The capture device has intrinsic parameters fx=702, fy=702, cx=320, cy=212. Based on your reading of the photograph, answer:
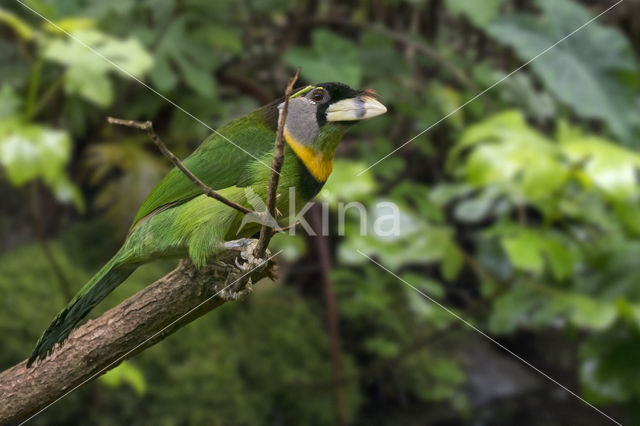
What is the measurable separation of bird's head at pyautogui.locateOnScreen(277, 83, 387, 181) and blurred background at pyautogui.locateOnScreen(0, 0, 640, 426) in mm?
521

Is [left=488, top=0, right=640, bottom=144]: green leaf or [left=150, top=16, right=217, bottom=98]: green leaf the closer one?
[left=150, top=16, right=217, bottom=98]: green leaf

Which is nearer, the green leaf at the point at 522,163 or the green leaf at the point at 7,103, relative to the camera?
the green leaf at the point at 7,103

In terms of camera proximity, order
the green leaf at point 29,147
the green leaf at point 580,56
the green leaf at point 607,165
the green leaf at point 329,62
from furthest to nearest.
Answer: the green leaf at point 580,56 < the green leaf at point 607,165 < the green leaf at point 329,62 < the green leaf at point 29,147

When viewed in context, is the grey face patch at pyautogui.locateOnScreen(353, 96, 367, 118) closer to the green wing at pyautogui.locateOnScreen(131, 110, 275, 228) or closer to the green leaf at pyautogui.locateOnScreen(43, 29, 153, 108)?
the green wing at pyautogui.locateOnScreen(131, 110, 275, 228)

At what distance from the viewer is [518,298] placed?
1.41m

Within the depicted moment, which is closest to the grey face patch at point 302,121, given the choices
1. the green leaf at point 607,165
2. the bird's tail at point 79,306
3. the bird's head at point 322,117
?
the bird's head at point 322,117

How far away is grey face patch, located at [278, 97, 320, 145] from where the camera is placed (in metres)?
0.39

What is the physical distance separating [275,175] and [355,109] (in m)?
0.06

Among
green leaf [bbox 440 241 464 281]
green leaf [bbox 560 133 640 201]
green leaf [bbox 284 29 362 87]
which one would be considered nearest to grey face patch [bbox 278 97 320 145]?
green leaf [bbox 284 29 362 87]

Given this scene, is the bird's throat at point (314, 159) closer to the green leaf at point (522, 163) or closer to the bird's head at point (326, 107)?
the bird's head at point (326, 107)

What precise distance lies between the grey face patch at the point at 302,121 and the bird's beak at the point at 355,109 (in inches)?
0.4

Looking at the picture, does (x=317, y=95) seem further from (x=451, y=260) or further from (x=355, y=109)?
(x=451, y=260)

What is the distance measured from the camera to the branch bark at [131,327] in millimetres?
438

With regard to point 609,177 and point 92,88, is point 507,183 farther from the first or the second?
point 92,88
